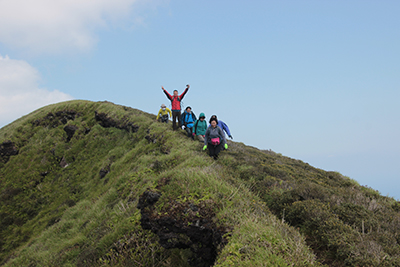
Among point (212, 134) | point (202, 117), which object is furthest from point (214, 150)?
point (202, 117)

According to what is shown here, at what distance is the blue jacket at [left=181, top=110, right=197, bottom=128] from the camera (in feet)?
46.2

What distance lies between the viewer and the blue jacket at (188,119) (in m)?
14.1

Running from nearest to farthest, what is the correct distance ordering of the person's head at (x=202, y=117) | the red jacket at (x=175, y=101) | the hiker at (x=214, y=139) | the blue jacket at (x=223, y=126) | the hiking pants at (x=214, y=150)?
the hiker at (x=214, y=139) < the hiking pants at (x=214, y=150) < the blue jacket at (x=223, y=126) < the person's head at (x=202, y=117) < the red jacket at (x=175, y=101)

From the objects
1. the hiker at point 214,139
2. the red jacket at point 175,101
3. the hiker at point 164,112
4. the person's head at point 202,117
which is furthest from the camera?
the hiker at point 164,112

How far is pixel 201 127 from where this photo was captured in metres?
12.8

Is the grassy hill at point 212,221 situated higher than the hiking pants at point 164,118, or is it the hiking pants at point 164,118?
the hiking pants at point 164,118

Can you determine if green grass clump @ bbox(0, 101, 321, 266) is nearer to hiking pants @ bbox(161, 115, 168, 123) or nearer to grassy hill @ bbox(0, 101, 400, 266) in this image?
grassy hill @ bbox(0, 101, 400, 266)

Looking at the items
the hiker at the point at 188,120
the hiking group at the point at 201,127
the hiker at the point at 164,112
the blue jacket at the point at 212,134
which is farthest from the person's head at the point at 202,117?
the hiker at the point at 164,112

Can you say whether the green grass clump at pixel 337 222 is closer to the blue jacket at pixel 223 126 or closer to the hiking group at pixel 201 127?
the hiking group at pixel 201 127

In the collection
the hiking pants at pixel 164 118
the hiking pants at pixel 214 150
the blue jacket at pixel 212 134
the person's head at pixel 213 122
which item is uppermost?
the hiking pants at pixel 164 118

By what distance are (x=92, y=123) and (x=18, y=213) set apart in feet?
36.3

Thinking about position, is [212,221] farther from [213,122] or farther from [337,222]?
[213,122]

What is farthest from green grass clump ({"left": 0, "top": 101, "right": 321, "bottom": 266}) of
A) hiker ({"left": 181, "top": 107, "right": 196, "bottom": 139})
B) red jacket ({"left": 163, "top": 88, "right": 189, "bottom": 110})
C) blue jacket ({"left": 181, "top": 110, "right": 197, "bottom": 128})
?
red jacket ({"left": 163, "top": 88, "right": 189, "bottom": 110})

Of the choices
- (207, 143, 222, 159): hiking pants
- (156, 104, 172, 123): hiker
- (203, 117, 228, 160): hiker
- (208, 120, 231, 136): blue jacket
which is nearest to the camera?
(203, 117, 228, 160): hiker
